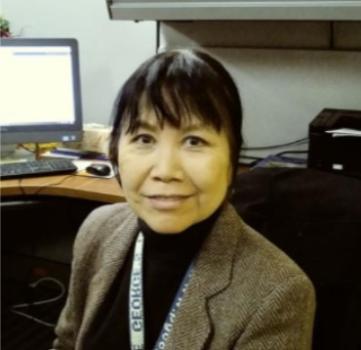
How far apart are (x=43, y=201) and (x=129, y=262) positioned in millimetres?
1039

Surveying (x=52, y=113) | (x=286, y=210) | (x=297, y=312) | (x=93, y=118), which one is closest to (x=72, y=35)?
(x=93, y=118)

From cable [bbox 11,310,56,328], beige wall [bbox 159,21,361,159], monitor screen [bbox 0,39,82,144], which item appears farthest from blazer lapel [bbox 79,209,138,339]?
cable [bbox 11,310,56,328]

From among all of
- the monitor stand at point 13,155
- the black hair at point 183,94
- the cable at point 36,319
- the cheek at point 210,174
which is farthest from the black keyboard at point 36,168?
the cheek at point 210,174

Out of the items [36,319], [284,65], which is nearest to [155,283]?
[284,65]

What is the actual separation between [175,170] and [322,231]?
0.37 metres

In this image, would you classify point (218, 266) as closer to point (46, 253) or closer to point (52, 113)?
point (52, 113)

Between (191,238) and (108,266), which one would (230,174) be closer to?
(191,238)

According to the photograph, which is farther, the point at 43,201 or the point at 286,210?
the point at 43,201

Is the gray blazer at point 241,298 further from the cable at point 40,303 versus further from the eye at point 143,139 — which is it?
the cable at point 40,303

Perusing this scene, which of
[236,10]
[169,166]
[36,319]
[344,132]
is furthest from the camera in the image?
[36,319]

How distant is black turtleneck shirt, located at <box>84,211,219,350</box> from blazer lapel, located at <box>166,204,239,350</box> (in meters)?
0.02

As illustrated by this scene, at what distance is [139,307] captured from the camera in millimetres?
953

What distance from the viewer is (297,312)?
860 millimetres

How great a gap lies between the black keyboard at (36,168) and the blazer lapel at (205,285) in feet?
4.07
